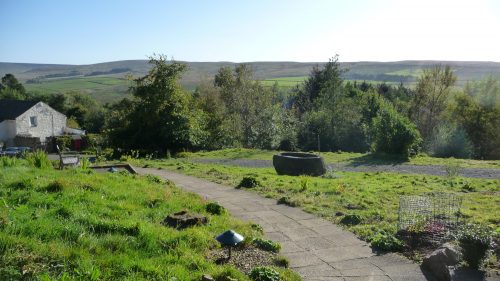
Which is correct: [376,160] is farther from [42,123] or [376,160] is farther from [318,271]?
[42,123]

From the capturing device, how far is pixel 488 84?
3641cm

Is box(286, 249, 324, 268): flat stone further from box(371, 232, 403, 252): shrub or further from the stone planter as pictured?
the stone planter

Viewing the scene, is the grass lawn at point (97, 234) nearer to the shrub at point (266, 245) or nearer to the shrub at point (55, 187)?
the shrub at point (55, 187)

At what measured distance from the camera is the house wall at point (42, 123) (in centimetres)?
4962

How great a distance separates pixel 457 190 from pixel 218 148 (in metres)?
16.5

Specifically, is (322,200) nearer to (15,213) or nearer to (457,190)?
(457,190)

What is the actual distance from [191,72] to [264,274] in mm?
66704

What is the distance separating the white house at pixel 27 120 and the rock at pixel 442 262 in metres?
49.9

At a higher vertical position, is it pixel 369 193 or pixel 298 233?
pixel 298 233

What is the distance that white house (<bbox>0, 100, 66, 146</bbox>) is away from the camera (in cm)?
4862

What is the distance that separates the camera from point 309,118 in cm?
3303

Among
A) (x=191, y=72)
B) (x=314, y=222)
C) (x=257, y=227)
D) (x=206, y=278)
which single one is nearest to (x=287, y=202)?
(x=314, y=222)

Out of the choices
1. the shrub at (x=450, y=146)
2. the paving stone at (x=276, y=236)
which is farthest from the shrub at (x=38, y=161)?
the shrub at (x=450, y=146)

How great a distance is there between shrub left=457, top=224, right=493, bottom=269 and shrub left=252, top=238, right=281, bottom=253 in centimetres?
269
